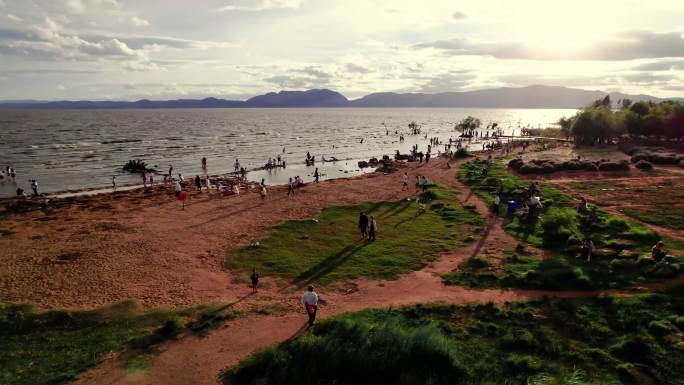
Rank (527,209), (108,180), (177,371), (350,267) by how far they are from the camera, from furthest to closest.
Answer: (108,180) → (527,209) → (350,267) → (177,371)

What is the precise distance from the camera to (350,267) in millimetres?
20562

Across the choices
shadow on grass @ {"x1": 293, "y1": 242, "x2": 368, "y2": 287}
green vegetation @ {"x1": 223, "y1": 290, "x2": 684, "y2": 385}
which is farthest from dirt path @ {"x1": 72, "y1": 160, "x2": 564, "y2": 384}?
shadow on grass @ {"x1": 293, "y1": 242, "x2": 368, "y2": 287}

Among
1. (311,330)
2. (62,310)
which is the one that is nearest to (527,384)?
(311,330)

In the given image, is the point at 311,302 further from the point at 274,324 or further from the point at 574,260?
the point at 574,260

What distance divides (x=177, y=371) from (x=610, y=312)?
1544cm

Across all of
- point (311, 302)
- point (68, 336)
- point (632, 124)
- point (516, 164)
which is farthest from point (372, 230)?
point (632, 124)

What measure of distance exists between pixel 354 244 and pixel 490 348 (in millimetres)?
11898

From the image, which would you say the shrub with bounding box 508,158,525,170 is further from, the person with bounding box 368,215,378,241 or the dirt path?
the person with bounding box 368,215,378,241

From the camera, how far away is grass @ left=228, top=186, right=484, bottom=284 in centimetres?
2041

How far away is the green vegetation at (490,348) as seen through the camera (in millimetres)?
11227

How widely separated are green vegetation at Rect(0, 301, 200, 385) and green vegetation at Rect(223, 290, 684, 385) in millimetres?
4493

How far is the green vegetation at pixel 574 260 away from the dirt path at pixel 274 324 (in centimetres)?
86

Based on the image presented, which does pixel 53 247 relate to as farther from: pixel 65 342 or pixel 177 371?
pixel 177 371

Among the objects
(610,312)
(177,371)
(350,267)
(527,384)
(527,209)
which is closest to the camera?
(527,384)
